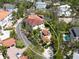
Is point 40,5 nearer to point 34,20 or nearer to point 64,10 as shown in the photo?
point 64,10

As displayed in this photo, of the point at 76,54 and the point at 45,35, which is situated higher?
the point at 76,54

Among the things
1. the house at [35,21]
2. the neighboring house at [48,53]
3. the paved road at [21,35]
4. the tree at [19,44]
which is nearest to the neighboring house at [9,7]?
the house at [35,21]

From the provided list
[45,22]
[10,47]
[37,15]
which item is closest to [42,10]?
[37,15]

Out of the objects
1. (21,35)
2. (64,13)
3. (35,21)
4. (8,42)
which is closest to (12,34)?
(21,35)

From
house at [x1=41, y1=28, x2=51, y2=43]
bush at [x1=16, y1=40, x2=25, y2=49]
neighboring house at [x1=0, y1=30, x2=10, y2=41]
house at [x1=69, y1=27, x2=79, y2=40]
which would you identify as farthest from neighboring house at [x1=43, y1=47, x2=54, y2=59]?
neighboring house at [x1=0, y1=30, x2=10, y2=41]

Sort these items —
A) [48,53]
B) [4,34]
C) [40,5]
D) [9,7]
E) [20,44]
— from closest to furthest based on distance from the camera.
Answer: [48,53] < [20,44] < [4,34] < [9,7] < [40,5]

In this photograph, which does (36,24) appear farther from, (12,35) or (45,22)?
(12,35)
